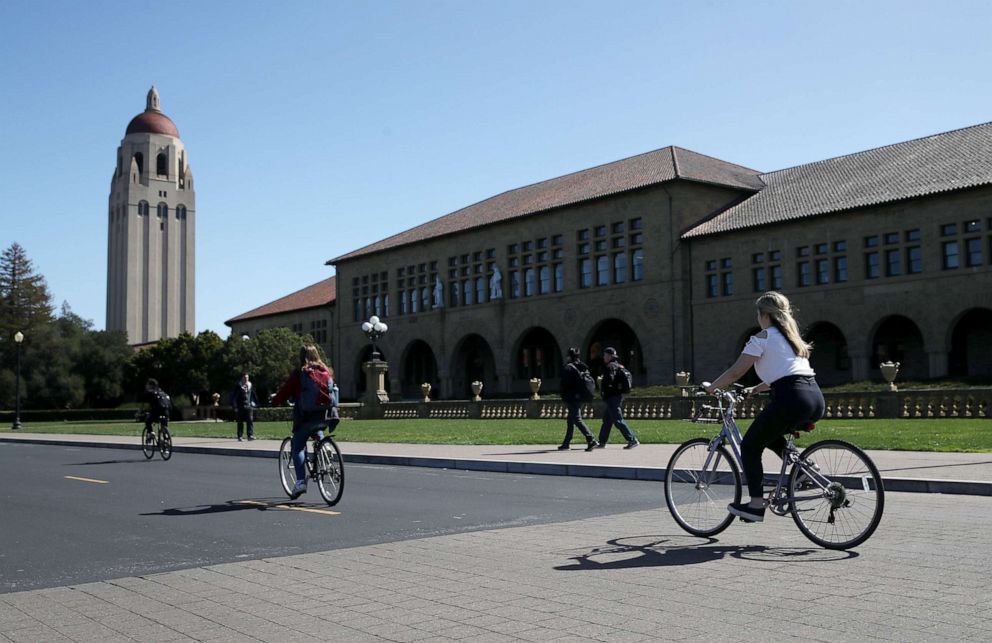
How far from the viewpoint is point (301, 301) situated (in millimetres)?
88750

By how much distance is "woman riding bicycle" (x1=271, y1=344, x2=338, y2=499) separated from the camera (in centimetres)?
1161

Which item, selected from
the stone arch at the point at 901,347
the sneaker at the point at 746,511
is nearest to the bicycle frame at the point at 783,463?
the sneaker at the point at 746,511

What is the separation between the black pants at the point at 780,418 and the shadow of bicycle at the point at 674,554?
1.62ft

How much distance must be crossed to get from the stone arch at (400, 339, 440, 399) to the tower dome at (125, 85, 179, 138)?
261 ft

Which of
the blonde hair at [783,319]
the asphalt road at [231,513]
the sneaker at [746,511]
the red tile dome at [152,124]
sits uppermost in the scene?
the red tile dome at [152,124]

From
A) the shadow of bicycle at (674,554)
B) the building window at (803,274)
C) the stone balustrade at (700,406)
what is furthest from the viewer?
the building window at (803,274)

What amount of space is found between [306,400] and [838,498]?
252 inches

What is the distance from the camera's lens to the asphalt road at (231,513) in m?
8.02

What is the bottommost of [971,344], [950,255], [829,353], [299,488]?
[299,488]

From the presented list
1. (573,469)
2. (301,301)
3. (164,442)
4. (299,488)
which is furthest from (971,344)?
(301,301)

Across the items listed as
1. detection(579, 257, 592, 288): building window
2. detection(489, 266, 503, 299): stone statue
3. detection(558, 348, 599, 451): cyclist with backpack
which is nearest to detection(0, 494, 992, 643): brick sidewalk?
detection(558, 348, 599, 451): cyclist with backpack

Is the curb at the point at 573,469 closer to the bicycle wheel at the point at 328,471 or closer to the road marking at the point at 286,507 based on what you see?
the bicycle wheel at the point at 328,471

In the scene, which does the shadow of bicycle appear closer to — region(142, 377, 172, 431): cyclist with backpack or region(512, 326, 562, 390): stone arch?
region(142, 377, 172, 431): cyclist with backpack

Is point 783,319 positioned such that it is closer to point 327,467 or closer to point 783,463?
point 783,463
